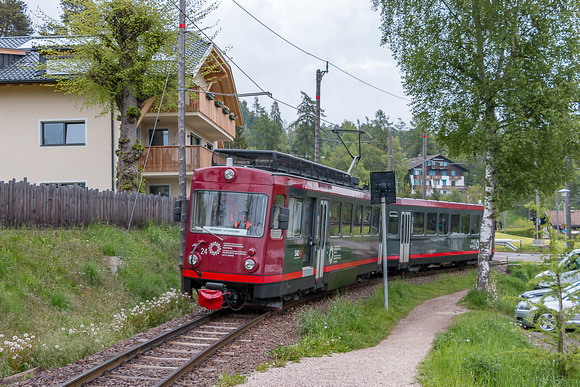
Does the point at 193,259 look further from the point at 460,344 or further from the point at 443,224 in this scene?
the point at 443,224

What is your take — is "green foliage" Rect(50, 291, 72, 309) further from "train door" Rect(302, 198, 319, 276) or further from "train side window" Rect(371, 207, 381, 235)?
"train side window" Rect(371, 207, 381, 235)

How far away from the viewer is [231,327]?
1010cm

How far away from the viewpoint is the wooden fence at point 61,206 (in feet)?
47.1

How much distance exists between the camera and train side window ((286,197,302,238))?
37.4 feet

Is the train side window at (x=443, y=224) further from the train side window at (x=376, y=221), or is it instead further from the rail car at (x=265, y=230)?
the rail car at (x=265, y=230)

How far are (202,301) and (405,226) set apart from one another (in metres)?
11.4

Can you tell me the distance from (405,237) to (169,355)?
43.9 feet

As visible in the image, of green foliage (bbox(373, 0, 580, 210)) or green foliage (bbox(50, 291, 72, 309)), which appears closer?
green foliage (bbox(50, 291, 72, 309))

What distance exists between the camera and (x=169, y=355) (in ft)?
26.8

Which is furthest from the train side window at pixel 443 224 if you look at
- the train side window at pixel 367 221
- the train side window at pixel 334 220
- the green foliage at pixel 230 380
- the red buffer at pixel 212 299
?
the green foliage at pixel 230 380

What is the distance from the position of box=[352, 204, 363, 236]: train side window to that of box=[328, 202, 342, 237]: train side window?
1.39 metres

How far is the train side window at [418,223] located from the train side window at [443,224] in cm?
151

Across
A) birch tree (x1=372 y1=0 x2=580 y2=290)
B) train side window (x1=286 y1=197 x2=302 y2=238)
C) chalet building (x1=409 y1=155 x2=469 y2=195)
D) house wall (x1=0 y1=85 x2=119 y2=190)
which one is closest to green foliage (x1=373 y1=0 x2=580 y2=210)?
birch tree (x1=372 y1=0 x2=580 y2=290)

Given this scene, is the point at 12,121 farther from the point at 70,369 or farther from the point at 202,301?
the point at 70,369
